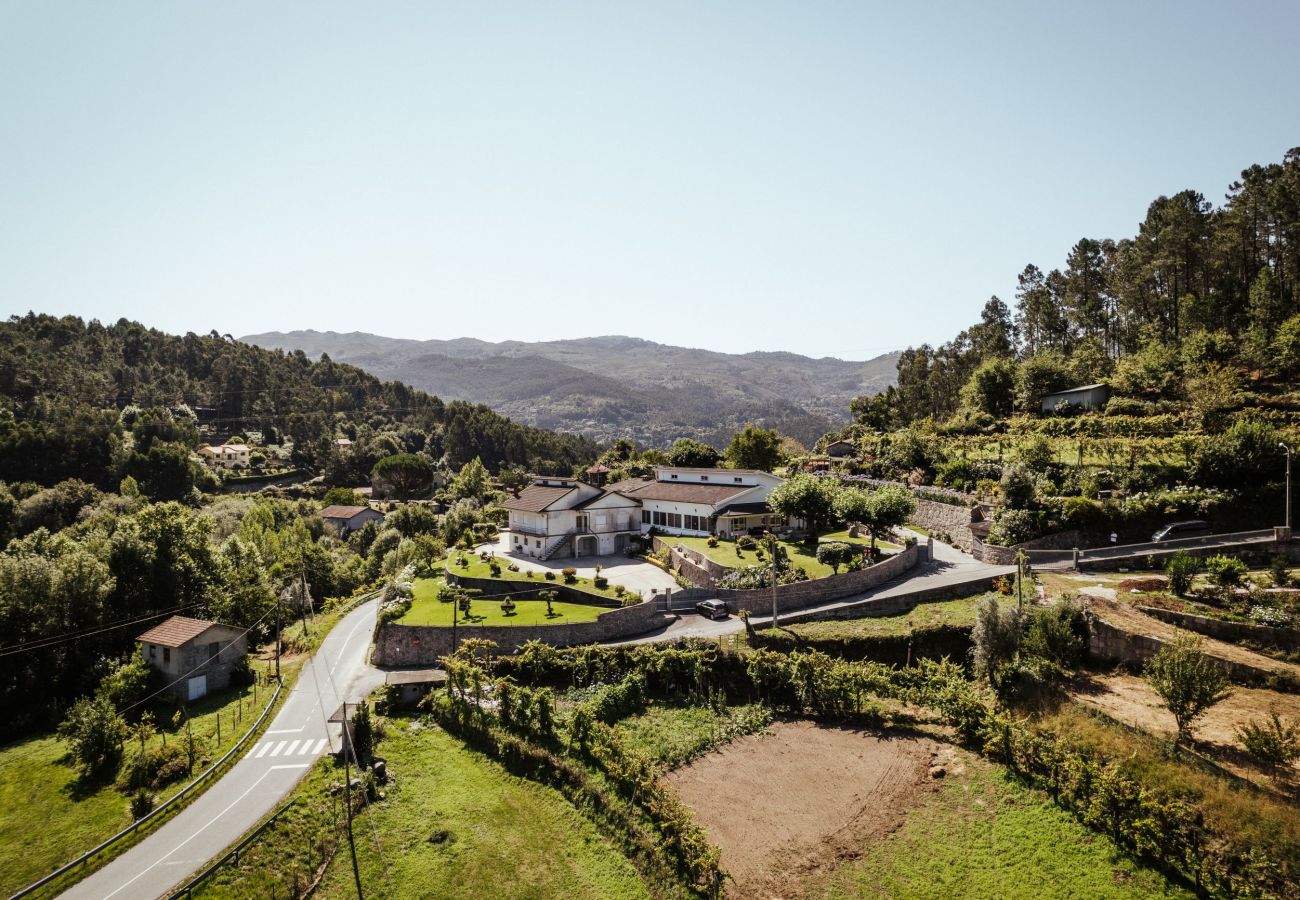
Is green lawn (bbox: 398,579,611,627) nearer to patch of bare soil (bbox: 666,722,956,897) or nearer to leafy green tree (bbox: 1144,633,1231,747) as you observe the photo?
patch of bare soil (bbox: 666,722,956,897)

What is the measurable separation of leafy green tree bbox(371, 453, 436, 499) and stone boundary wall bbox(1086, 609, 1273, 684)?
9096 centimetres

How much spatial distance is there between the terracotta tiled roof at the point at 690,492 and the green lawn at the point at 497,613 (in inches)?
657

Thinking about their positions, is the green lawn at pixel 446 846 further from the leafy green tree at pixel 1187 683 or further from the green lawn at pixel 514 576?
the leafy green tree at pixel 1187 683

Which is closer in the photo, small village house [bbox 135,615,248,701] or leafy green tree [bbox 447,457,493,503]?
small village house [bbox 135,615,248,701]

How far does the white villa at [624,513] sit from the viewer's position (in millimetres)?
52906

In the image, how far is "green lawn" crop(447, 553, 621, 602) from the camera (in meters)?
41.9

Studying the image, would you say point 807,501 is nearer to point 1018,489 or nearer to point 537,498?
point 1018,489

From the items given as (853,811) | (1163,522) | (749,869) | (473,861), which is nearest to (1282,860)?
(853,811)

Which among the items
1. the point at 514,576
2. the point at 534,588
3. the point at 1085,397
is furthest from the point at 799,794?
the point at 1085,397

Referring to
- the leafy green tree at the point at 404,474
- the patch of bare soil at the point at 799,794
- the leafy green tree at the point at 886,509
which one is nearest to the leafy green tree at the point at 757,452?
the leafy green tree at the point at 886,509

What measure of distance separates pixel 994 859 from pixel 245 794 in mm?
23107

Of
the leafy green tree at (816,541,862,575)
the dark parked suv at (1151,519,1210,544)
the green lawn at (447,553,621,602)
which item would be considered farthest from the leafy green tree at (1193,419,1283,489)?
the green lawn at (447,553,621,602)

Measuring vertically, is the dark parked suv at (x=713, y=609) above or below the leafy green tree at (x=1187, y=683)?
below

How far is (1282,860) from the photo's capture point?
18.0 metres
